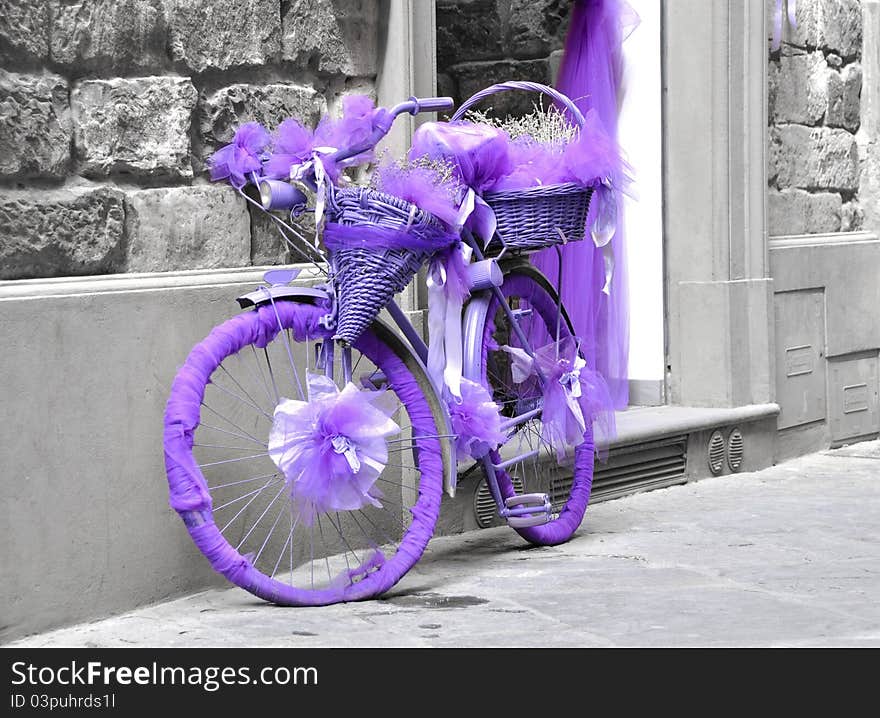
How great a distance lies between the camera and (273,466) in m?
4.48

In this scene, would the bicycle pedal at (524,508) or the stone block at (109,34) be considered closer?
the stone block at (109,34)

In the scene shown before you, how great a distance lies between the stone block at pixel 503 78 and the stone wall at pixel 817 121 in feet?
3.50

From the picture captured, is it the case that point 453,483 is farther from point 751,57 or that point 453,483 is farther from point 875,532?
point 751,57

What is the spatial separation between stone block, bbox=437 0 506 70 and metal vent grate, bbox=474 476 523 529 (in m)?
2.57

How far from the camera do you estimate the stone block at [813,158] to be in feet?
22.9

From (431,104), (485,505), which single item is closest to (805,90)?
(485,505)

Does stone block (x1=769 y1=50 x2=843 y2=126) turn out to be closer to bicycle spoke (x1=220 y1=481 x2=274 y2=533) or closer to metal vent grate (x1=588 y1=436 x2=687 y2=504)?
metal vent grate (x1=588 y1=436 x2=687 y2=504)

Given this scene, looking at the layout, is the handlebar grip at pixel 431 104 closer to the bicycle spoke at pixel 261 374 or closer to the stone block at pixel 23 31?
the bicycle spoke at pixel 261 374

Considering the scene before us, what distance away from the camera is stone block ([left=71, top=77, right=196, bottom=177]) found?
4.06 metres

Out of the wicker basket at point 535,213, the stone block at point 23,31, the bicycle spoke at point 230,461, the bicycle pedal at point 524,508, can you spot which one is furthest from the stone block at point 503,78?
the stone block at point 23,31

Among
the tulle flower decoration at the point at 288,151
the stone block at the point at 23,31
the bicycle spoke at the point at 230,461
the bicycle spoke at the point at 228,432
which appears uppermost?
the stone block at the point at 23,31

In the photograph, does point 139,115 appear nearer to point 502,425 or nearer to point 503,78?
point 502,425

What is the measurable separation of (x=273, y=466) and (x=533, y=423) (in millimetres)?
894

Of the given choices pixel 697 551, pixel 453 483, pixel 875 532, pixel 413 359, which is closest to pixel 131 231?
pixel 413 359
